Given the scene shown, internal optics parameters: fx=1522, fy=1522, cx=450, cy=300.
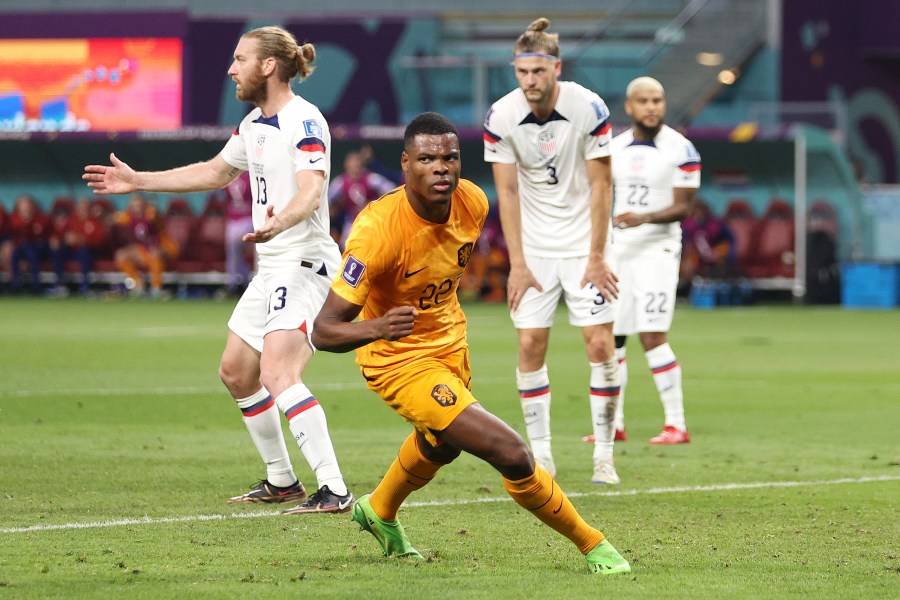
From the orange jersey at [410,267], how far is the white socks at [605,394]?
2.56 m

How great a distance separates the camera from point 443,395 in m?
5.76

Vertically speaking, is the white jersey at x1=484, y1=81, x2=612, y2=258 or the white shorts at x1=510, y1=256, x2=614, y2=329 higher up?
the white jersey at x1=484, y1=81, x2=612, y2=258

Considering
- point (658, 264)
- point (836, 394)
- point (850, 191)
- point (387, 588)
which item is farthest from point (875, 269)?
point (387, 588)

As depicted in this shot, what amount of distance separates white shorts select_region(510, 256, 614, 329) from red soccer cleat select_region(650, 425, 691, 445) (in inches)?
74.2

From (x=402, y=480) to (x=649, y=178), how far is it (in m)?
5.49

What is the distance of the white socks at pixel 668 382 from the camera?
413 inches

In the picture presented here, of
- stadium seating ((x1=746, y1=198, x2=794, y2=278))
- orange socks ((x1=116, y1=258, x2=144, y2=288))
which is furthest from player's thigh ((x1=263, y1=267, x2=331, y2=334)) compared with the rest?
orange socks ((x1=116, y1=258, x2=144, y2=288))

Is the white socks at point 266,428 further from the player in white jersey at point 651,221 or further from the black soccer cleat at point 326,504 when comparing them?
the player in white jersey at point 651,221

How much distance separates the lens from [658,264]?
11.1m

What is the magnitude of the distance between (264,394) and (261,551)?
165 cm

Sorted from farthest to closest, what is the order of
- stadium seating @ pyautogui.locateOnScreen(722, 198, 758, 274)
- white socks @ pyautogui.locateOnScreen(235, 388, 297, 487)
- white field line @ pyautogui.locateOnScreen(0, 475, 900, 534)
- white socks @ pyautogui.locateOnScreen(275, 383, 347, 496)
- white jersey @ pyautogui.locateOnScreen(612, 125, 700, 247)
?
1. stadium seating @ pyautogui.locateOnScreen(722, 198, 758, 274)
2. white jersey @ pyautogui.locateOnScreen(612, 125, 700, 247)
3. white socks @ pyautogui.locateOnScreen(235, 388, 297, 487)
4. white socks @ pyautogui.locateOnScreen(275, 383, 347, 496)
5. white field line @ pyautogui.locateOnScreen(0, 475, 900, 534)

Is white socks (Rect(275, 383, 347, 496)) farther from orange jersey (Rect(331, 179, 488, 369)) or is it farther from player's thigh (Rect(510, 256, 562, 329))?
player's thigh (Rect(510, 256, 562, 329))

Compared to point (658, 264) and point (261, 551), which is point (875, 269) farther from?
point (261, 551)

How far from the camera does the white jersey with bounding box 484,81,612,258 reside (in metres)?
8.45
